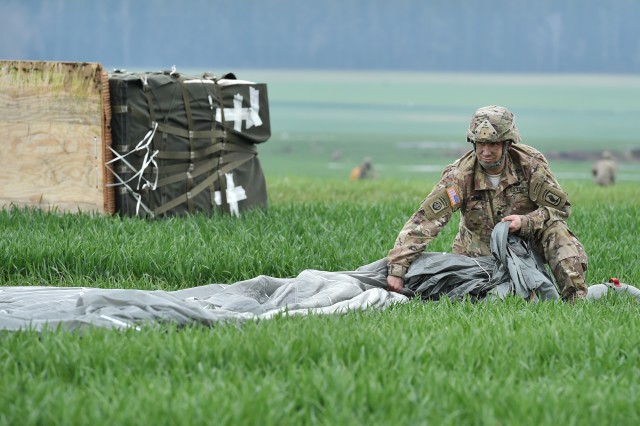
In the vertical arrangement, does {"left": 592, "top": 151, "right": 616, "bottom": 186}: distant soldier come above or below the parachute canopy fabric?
above

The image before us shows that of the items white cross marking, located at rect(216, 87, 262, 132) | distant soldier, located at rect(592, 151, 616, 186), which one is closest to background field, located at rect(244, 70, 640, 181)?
distant soldier, located at rect(592, 151, 616, 186)

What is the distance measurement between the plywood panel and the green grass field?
1.22 feet

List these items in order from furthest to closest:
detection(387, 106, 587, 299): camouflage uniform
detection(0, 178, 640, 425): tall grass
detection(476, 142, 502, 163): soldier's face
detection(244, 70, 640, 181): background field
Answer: detection(244, 70, 640, 181): background field → detection(387, 106, 587, 299): camouflage uniform → detection(476, 142, 502, 163): soldier's face → detection(0, 178, 640, 425): tall grass

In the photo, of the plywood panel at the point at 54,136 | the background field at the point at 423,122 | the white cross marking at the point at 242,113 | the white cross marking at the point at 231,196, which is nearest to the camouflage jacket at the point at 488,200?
the white cross marking at the point at 231,196

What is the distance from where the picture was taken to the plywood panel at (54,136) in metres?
11.4

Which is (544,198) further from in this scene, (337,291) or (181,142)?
(181,142)

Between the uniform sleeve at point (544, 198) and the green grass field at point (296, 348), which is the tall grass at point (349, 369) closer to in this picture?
the green grass field at point (296, 348)

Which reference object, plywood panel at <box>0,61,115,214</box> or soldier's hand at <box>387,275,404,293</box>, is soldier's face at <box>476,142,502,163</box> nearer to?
soldier's hand at <box>387,275,404,293</box>

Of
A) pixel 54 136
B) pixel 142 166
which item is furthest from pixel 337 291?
pixel 54 136

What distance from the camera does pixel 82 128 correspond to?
11461 mm

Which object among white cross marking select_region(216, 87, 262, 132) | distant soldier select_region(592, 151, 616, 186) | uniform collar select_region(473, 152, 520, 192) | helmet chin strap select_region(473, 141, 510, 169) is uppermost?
white cross marking select_region(216, 87, 262, 132)

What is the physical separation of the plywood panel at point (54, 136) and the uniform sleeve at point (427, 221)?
386 centimetres

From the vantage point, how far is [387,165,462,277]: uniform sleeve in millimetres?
8430

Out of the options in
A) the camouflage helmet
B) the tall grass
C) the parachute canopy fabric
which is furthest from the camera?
the camouflage helmet
